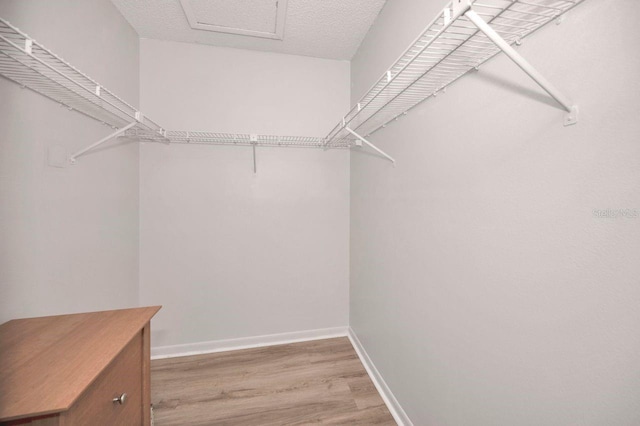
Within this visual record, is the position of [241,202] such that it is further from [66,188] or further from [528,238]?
[528,238]

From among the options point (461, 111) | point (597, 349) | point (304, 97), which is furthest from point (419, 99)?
point (304, 97)

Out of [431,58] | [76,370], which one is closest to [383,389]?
[76,370]

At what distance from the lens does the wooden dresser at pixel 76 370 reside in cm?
57

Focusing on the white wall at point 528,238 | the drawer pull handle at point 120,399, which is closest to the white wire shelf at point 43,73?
the drawer pull handle at point 120,399

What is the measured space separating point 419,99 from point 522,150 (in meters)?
0.65

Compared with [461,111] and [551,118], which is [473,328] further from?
[461,111]

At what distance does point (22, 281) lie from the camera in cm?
101

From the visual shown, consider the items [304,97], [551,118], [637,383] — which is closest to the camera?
[637,383]

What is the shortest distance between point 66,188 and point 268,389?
176 centimetres

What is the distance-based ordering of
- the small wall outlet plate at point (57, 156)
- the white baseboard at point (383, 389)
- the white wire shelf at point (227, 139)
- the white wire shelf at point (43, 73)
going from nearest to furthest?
1. the white wire shelf at point (43, 73)
2. the small wall outlet plate at point (57, 156)
3. the white baseboard at point (383, 389)
4. the white wire shelf at point (227, 139)

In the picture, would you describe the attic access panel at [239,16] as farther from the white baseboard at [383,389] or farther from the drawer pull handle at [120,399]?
the white baseboard at [383,389]

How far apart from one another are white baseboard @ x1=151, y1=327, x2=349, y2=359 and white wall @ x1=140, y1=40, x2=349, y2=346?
58 millimetres

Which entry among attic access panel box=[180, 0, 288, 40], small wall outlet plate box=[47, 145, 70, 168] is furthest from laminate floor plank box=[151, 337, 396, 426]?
attic access panel box=[180, 0, 288, 40]

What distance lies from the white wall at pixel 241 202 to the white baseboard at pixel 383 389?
37 cm
